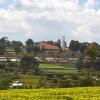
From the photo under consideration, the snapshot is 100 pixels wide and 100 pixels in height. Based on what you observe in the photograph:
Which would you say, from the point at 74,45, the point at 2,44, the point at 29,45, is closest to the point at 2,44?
the point at 2,44

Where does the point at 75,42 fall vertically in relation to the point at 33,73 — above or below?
above

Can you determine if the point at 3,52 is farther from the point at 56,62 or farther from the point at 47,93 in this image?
the point at 47,93

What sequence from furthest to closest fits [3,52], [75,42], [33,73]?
[75,42] → [3,52] → [33,73]

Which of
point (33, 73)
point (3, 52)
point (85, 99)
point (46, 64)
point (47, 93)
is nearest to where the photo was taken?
point (85, 99)

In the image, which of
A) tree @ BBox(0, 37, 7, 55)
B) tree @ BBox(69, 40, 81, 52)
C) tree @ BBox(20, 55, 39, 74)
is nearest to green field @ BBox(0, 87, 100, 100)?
tree @ BBox(20, 55, 39, 74)

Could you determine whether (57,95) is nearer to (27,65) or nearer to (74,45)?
(27,65)

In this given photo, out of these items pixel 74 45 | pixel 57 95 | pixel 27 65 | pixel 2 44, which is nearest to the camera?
pixel 57 95

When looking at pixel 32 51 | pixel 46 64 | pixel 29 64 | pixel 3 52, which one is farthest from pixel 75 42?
pixel 29 64

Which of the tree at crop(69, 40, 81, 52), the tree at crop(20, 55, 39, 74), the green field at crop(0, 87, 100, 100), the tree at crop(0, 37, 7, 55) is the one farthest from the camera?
the tree at crop(69, 40, 81, 52)

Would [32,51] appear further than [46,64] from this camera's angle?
Yes

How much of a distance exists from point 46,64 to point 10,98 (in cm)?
6587

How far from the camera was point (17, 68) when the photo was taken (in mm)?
65562

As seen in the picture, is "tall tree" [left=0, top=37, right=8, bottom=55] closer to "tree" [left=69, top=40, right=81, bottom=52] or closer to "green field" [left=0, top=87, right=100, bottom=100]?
"tree" [left=69, top=40, right=81, bottom=52]

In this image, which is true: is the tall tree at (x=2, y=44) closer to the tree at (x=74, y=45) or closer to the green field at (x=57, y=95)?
the tree at (x=74, y=45)
